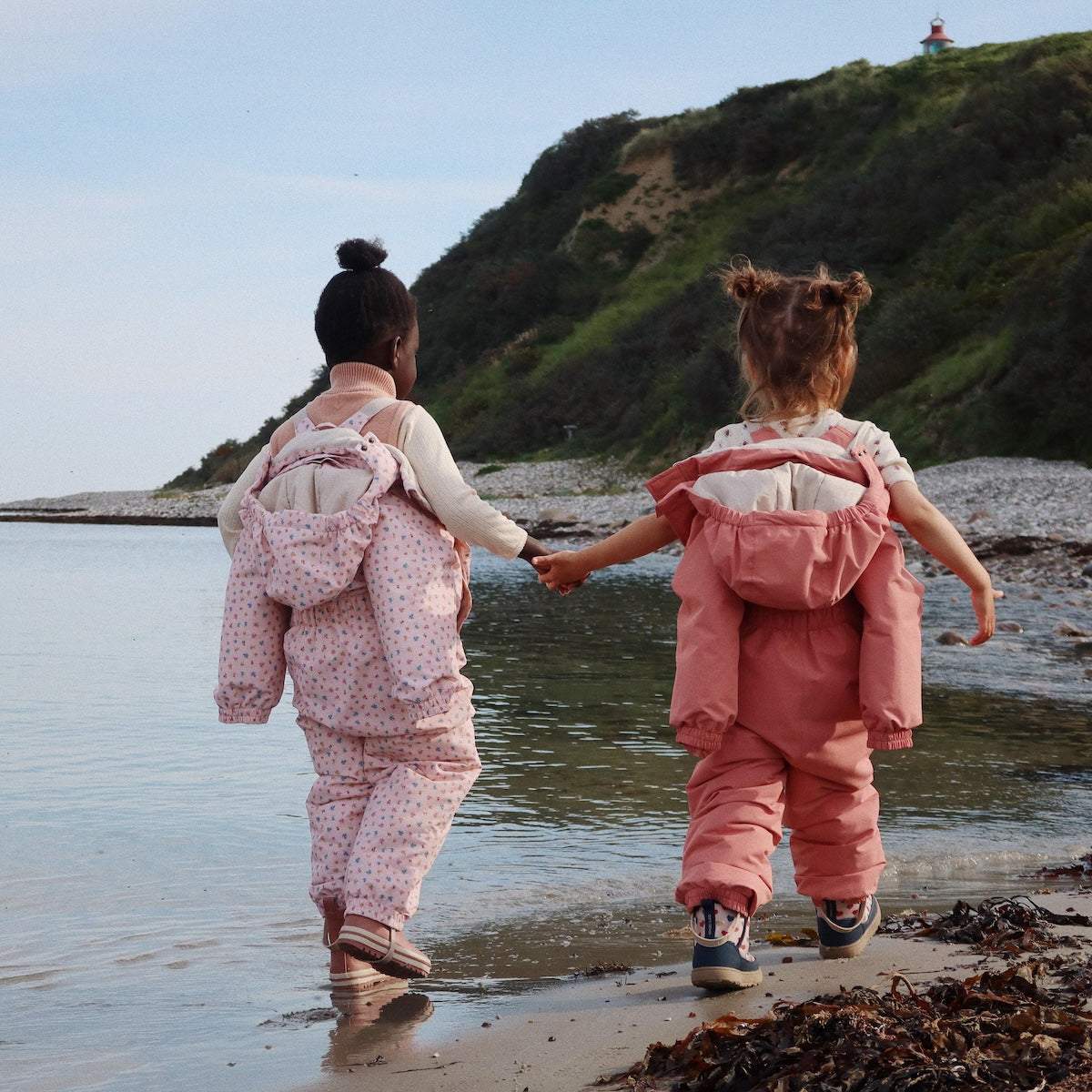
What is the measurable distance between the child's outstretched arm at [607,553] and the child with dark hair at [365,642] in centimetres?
17

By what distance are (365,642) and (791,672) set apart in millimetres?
951

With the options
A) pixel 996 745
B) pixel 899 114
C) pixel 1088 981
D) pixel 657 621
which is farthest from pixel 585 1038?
pixel 899 114

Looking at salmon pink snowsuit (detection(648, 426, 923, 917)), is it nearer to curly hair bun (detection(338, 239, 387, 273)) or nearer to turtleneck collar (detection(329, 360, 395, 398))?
turtleneck collar (detection(329, 360, 395, 398))

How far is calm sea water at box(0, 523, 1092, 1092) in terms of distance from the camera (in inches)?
114

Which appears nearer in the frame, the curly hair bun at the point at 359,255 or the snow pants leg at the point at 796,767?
the snow pants leg at the point at 796,767

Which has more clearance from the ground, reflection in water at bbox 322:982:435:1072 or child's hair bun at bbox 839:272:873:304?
child's hair bun at bbox 839:272:873:304

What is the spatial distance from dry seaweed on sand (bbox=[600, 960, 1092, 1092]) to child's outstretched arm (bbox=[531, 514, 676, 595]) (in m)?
1.07

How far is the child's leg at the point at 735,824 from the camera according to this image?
9.01 ft

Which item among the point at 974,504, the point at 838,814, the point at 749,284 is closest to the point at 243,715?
the point at 838,814

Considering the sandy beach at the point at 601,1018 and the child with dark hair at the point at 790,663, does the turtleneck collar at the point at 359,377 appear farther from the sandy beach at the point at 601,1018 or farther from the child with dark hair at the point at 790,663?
the sandy beach at the point at 601,1018

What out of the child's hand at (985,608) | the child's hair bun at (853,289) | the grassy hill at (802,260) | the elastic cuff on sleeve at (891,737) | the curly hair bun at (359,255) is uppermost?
the grassy hill at (802,260)

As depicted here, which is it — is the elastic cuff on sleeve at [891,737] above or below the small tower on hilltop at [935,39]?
below

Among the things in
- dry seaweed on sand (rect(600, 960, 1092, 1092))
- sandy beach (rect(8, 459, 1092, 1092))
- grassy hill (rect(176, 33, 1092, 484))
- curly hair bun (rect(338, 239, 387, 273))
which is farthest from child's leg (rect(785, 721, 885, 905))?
grassy hill (rect(176, 33, 1092, 484))

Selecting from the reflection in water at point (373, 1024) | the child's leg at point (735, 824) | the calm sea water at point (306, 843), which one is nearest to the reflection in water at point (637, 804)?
the calm sea water at point (306, 843)
